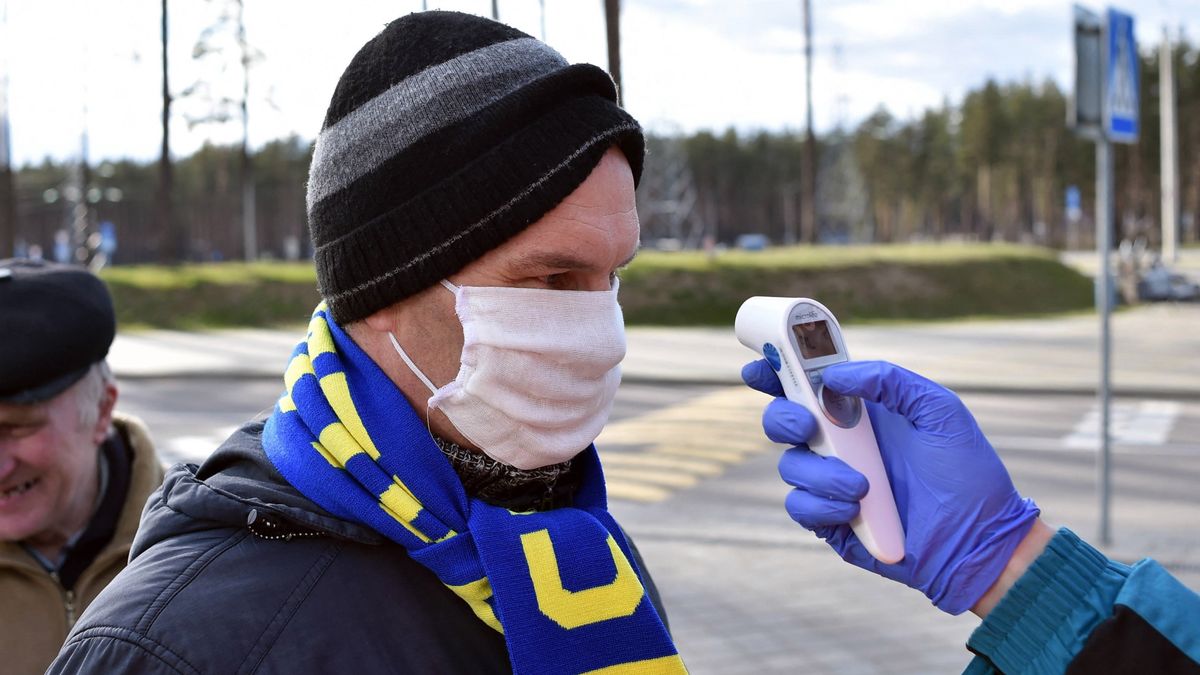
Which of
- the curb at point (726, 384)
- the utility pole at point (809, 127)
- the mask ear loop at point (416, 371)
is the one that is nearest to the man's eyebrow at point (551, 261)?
the mask ear loop at point (416, 371)

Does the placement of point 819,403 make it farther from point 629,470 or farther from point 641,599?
point 629,470

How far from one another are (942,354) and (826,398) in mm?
19702

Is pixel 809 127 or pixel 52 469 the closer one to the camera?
pixel 52 469

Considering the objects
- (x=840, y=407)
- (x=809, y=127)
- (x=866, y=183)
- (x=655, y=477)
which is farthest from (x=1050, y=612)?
(x=866, y=183)

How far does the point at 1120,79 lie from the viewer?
7.78 m

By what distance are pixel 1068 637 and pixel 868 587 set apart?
5.29 m

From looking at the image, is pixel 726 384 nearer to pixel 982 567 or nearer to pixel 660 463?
pixel 660 463

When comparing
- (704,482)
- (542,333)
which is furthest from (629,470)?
(542,333)

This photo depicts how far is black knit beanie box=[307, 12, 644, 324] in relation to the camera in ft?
5.74

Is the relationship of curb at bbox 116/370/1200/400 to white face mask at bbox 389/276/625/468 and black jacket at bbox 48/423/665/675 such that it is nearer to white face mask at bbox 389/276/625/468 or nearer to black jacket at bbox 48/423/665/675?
white face mask at bbox 389/276/625/468

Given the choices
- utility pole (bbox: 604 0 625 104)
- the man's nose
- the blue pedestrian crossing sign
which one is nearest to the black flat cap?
the man's nose

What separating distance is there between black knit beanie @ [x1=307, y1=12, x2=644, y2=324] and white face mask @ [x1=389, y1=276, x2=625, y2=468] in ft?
0.33

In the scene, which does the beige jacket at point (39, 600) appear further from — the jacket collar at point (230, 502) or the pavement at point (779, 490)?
the pavement at point (779, 490)

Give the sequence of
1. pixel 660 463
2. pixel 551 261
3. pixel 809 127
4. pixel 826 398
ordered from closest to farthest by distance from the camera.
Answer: pixel 551 261 < pixel 826 398 < pixel 660 463 < pixel 809 127
